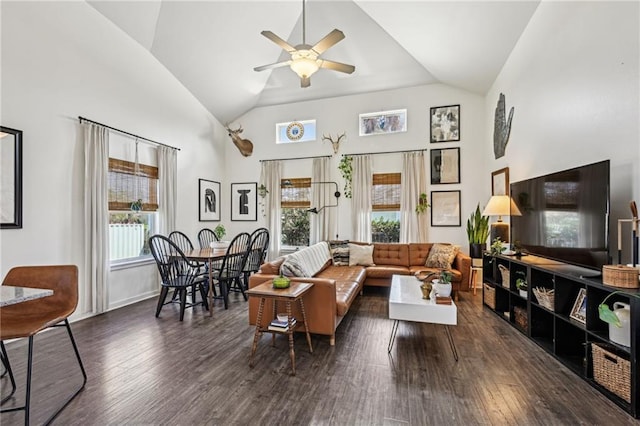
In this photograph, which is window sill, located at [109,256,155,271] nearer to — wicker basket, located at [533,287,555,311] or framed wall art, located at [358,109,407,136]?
framed wall art, located at [358,109,407,136]

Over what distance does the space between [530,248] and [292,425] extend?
306 cm

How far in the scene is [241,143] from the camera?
663cm

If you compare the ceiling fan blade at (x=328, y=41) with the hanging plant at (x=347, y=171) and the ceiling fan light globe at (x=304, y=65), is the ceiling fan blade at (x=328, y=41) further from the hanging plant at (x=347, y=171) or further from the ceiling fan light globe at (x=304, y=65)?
the hanging plant at (x=347, y=171)

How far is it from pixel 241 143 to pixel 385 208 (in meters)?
3.45

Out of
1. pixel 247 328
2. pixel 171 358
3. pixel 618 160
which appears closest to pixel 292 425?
pixel 171 358

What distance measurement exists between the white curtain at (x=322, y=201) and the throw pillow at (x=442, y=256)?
6.49ft

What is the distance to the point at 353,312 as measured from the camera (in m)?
4.04

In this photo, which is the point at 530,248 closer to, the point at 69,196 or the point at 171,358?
the point at 171,358

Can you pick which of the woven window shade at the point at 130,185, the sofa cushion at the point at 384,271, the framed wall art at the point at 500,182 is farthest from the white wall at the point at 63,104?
the framed wall art at the point at 500,182

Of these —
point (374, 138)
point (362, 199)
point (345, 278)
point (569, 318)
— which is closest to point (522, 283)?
point (569, 318)

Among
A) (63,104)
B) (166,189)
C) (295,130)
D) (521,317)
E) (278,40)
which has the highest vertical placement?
(278,40)

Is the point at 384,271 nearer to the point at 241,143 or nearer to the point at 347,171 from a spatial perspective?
the point at 347,171

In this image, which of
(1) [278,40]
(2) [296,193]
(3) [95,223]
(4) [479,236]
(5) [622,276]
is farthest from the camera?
(2) [296,193]

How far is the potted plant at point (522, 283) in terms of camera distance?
10.6 feet
